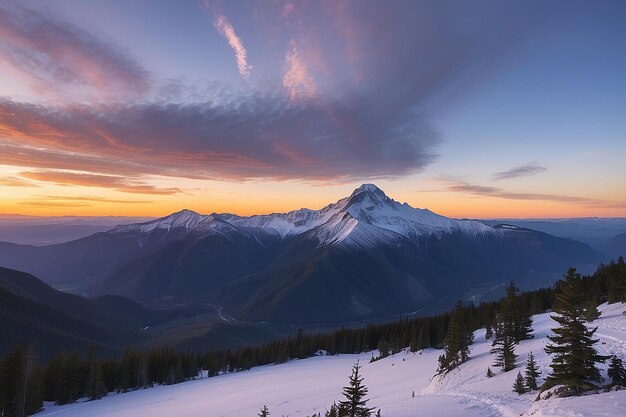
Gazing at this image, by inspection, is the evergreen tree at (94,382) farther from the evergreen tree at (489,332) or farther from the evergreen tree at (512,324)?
the evergreen tree at (489,332)

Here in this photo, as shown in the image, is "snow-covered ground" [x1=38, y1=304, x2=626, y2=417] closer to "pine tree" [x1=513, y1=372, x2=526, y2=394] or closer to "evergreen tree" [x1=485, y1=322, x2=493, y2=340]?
"pine tree" [x1=513, y1=372, x2=526, y2=394]

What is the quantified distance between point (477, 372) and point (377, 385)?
16.8m

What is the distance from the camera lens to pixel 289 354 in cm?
12938

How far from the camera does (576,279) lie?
28969 millimetres

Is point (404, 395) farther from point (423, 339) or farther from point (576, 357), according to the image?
point (423, 339)

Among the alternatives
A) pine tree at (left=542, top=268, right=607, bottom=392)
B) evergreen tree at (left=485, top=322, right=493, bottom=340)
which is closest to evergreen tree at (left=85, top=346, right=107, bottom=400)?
evergreen tree at (left=485, top=322, right=493, bottom=340)

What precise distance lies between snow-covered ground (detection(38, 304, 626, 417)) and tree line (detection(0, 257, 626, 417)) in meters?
3.10

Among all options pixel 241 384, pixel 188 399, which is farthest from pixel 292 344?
pixel 188 399

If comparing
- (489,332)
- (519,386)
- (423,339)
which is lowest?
(423,339)

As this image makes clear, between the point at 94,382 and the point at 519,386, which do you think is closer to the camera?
the point at 519,386

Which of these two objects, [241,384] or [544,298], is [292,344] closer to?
[241,384]

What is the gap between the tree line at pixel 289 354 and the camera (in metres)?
56.6

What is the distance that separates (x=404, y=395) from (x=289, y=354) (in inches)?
3553

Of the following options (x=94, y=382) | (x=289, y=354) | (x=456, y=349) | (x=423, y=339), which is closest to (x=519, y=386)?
(x=456, y=349)
